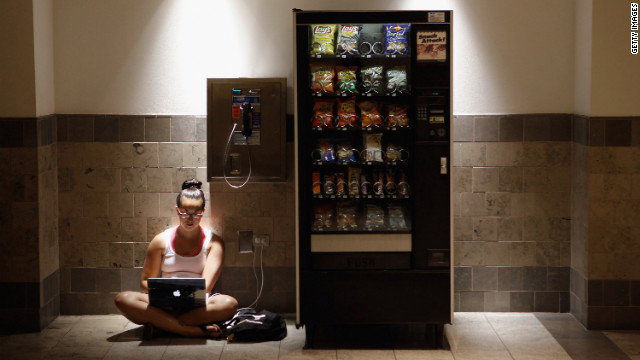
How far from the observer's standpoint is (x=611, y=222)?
6164 mm

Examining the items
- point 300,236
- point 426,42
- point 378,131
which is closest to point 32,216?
point 300,236

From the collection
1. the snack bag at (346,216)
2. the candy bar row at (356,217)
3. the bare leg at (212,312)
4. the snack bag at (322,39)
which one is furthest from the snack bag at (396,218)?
the bare leg at (212,312)

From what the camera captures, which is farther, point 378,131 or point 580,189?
point 580,189

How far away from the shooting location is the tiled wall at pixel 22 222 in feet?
20.0

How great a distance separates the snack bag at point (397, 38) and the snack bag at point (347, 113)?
0.43 m

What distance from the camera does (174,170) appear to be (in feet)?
21.3

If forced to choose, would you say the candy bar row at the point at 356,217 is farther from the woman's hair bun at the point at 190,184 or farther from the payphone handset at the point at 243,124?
the woman's hair bun at the point at 190,184

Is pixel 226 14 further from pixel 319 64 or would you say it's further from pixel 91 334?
pixel 91 334

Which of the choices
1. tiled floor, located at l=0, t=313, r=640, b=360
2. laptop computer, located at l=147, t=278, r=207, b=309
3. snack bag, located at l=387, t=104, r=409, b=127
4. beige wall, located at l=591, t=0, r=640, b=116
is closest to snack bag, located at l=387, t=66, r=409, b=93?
snack bag, located at l=387, t=104, r=409, b=127

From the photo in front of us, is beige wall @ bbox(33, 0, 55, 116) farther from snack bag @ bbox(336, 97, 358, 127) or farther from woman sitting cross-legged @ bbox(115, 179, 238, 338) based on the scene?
snack bag @ bbox(336, 97, 358, 127)

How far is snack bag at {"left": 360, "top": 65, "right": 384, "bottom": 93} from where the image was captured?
5871mm

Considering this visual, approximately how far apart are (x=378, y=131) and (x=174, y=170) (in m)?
Answer: 1.61

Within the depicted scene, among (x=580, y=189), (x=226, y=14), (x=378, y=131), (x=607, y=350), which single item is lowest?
(x=607, y=350)

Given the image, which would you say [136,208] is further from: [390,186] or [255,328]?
[390,186]
